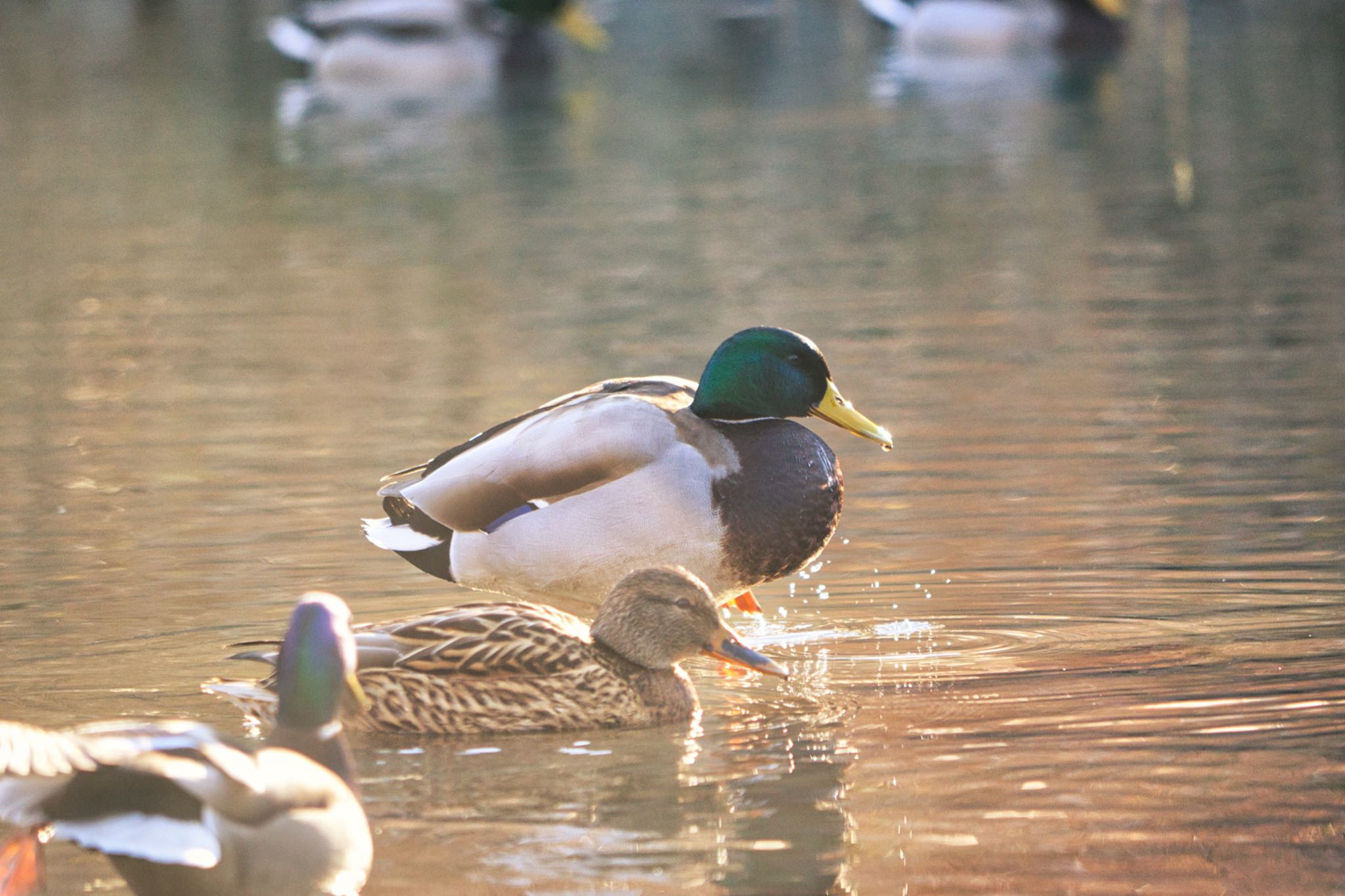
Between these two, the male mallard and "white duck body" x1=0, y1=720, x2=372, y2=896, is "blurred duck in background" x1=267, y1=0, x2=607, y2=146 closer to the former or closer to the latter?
the male mallard

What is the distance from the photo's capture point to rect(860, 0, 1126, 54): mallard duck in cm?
2700

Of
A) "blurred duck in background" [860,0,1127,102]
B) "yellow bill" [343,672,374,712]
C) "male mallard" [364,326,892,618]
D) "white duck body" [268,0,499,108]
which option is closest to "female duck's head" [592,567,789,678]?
"male mallard" [364,326,892,618]

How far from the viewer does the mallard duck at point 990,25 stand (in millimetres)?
27000

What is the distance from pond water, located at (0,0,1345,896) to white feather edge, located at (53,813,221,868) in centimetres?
50

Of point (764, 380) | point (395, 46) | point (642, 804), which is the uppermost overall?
point (764, 380)

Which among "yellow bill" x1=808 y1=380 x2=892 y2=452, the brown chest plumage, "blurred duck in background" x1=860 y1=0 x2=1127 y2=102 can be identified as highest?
"yellow bill" x1=808 y1=380 x2=892 y2=452

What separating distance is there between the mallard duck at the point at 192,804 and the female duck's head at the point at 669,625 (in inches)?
51.1

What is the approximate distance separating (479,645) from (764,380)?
120 cm

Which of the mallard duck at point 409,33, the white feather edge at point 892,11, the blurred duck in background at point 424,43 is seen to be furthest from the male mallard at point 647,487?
the white feather edge at point 892,11

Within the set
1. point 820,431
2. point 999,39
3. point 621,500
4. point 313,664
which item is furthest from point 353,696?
point 999,39

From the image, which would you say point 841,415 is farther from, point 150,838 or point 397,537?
point 150,838

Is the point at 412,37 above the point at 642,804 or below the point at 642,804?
below

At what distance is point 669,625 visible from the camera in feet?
17.7

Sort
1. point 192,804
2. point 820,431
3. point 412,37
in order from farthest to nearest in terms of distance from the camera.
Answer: point 412,37, point 820,431, point 192,804
